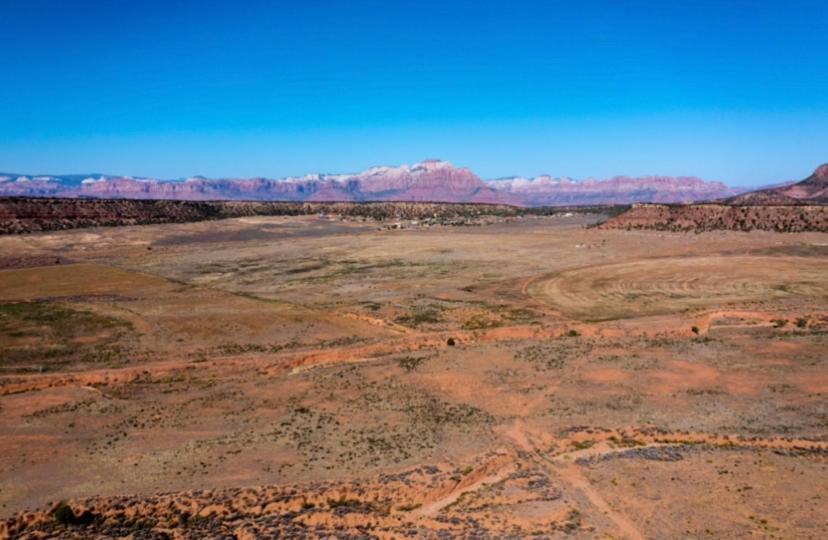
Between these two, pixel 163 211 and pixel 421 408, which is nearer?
pixel 421 408

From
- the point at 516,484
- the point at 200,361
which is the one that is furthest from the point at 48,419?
the point at 516,484

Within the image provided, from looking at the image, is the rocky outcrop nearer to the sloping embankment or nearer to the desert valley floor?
the sloping embankment

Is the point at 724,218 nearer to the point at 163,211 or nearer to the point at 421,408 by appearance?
the point at 421,408

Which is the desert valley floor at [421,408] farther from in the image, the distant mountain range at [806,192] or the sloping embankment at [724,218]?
the distant mountain range at [806,192]

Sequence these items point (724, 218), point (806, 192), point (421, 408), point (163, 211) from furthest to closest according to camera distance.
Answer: point (806, 192)
point (163, 211)
point (724, 218)
point (421, 408)

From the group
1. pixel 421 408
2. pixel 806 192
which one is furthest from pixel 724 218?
pixel 806 192

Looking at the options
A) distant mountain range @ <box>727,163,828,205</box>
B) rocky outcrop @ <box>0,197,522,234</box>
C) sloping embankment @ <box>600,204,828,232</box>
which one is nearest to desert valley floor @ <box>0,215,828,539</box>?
sloping embankment @ <box>600,204,828,232</box>
